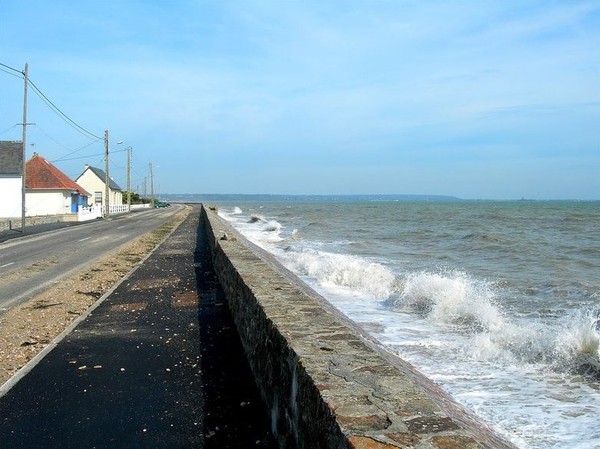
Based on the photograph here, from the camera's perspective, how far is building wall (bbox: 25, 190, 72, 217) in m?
47.5

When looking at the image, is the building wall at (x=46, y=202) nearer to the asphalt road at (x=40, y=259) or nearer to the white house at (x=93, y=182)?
the asphalt road at (x=40, y=259)

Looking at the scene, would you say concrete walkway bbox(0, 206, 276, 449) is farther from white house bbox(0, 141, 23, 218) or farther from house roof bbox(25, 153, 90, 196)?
house roof bbox(25, 153, 90, 196)

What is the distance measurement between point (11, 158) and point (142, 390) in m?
42.9

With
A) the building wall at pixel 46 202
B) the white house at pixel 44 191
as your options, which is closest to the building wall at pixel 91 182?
the white house at pixel 44 191

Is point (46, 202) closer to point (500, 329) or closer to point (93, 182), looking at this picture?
point (93, 182)

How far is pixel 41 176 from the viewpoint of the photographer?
4941cm

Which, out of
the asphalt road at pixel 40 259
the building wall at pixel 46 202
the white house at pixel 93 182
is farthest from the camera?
the white house at pixel 93 182

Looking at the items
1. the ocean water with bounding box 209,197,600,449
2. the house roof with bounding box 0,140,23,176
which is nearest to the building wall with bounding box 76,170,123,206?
the house roof with bounding box 0,140,23,176

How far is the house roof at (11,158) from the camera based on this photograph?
41.9 metres

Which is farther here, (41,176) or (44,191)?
(41,176)

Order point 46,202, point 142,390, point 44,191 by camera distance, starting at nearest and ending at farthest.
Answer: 1. point 142,390
2. point 44,191
3. point 46,202

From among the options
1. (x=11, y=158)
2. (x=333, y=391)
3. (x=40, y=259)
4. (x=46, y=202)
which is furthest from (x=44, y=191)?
(x=333, y=391)

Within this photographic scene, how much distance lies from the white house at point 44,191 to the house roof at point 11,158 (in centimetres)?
370

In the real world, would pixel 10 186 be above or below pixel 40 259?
above
